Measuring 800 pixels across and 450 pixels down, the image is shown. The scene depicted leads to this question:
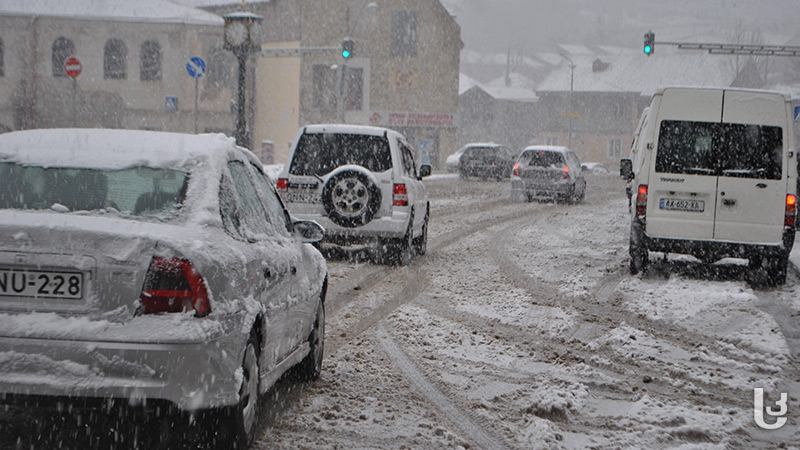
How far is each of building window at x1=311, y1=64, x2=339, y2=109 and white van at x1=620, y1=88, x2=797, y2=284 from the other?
4153cm

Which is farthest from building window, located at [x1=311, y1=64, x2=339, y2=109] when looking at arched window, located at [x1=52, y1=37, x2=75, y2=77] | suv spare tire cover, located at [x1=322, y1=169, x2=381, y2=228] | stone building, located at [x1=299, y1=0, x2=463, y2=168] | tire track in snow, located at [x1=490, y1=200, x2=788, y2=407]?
suv spare tire cover, located at [x1=322, y1=169, x2=381, y2=228]

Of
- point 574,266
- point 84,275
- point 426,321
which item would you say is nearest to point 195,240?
point 84,275

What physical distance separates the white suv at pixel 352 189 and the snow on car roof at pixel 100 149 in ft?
22.2

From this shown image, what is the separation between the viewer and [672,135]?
11.5 meters

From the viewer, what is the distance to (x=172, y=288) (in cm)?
385

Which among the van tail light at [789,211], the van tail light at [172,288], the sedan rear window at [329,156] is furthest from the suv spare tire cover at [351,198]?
the van tail light at [172,288]

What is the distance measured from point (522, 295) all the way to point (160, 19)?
41.6 metres

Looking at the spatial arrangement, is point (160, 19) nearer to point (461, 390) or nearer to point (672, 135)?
point (672, 135)

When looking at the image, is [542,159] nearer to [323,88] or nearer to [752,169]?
[752,169]

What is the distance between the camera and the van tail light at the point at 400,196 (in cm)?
1195

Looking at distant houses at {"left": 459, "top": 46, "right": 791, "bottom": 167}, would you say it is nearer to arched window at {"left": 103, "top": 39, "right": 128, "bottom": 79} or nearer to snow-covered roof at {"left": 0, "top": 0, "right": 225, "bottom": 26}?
snow-covered roof at {"left": 0, "top": 0, "right": 225, "bottom": 26}

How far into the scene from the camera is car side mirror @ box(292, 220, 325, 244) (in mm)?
5668

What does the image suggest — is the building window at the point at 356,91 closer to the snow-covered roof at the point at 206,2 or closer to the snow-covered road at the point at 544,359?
the snow-covered roof at the point at 206,2

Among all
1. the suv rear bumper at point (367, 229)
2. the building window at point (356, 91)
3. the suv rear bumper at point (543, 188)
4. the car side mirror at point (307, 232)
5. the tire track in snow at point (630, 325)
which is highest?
the building window at point (356, 91)
